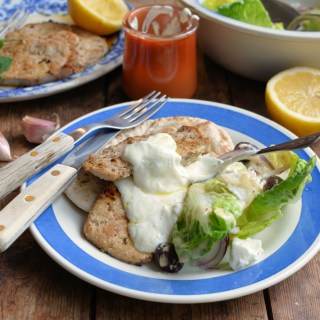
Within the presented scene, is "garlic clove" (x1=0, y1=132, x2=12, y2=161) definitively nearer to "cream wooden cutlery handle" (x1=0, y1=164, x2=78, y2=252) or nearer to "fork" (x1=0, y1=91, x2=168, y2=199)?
"fork" (x1=0, y1=91, x2=168, y2=199)

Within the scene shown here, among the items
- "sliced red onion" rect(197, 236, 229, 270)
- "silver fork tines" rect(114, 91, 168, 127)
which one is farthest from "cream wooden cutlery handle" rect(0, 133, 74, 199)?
"sliced red onion" rect(197, 236, 229, 270)

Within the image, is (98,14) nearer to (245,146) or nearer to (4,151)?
(4,151)

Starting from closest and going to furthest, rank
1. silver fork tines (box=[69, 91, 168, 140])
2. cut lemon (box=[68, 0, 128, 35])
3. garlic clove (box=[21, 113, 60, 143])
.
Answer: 1. silver fork tines (box=[69, 91, 168, 140])
2. garlic clove (box=[21, 113, 60, 143])
3. cut lemon (box=[68, 0, 128, 35])

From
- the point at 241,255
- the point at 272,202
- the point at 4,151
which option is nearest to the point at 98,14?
the point at 4,151

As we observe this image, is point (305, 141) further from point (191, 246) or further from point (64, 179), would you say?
point (64, 179)

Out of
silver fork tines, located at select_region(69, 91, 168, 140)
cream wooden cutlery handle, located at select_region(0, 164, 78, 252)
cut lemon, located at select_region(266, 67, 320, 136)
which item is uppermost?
cream wooden cutlery handle, located at select_region(0, 164, 78, 252)

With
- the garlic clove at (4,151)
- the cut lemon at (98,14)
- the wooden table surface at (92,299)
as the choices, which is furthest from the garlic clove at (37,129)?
the cut lemon at (98,14)

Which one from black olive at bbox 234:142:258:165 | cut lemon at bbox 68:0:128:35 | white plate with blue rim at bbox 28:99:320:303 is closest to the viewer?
white plate with blue rim at bbox 28:99:320:303

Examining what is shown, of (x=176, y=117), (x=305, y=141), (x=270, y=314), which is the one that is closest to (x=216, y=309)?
(x=270, y=314)
